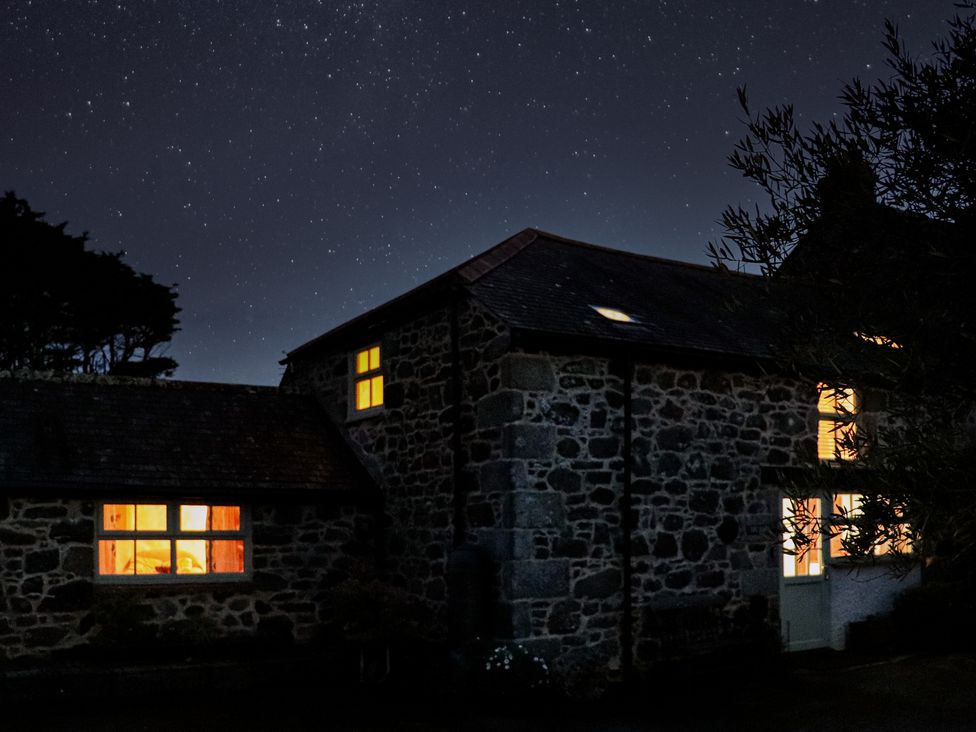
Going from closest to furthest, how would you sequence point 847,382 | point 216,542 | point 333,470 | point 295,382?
point 847,382, point 216,542, point 333,470, point 295,382

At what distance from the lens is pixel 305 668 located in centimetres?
1148

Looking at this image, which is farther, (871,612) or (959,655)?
(871,612)

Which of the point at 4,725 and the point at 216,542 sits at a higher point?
the point at 216,542

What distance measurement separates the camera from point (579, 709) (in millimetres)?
10352

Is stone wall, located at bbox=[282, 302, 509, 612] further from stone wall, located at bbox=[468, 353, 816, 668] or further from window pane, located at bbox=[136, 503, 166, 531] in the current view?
window pane, located at bbox=[136, 503, 166, 531]

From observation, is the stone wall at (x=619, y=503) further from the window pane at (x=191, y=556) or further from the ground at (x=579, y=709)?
the window pane at (x=191, y=556)

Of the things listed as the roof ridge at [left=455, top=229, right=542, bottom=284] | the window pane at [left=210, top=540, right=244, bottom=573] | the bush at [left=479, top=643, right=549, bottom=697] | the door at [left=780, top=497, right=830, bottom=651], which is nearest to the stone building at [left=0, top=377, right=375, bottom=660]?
the window pane at [left=210, top=540, right=244, bottom=573]

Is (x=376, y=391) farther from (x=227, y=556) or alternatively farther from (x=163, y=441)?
(x=227, y=556)

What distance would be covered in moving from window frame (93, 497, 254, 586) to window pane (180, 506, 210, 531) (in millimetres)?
125

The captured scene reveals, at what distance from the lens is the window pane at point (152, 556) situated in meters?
12.1

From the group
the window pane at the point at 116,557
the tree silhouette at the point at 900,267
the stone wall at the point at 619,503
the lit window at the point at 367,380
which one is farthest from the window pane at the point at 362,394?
the tree silhouette at the point at 900,267

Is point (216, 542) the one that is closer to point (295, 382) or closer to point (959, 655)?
point (295, 382)

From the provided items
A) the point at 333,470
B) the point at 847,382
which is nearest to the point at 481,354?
the point at 333,470

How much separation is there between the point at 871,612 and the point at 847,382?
909cm
